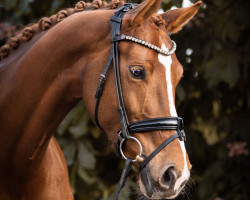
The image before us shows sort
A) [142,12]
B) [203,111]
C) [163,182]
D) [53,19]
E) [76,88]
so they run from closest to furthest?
1. [163,182]
2. [142,12]
3. [76,88]
4. [53,19]
5. [203,111]

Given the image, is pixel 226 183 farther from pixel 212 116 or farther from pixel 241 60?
pixel 241 60

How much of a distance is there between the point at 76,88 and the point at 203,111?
243 centimetres

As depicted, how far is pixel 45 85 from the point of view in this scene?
2.01m

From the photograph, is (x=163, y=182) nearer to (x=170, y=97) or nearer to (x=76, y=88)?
(x=170, y=97)

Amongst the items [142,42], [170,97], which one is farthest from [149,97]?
[142,42]

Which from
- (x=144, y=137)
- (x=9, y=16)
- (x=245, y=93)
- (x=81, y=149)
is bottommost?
(x=245, y=93)

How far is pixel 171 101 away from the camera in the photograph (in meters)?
1.79

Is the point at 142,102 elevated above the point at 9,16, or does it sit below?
above

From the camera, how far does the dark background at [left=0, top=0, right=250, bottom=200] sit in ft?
11.0

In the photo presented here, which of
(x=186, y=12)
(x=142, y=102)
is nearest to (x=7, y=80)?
(x=142, y=102)

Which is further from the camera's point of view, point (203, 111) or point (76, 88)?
point (203, 111)

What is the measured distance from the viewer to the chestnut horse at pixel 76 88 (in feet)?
5.82

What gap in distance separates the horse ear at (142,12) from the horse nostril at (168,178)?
63cm

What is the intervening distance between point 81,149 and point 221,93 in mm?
1695
